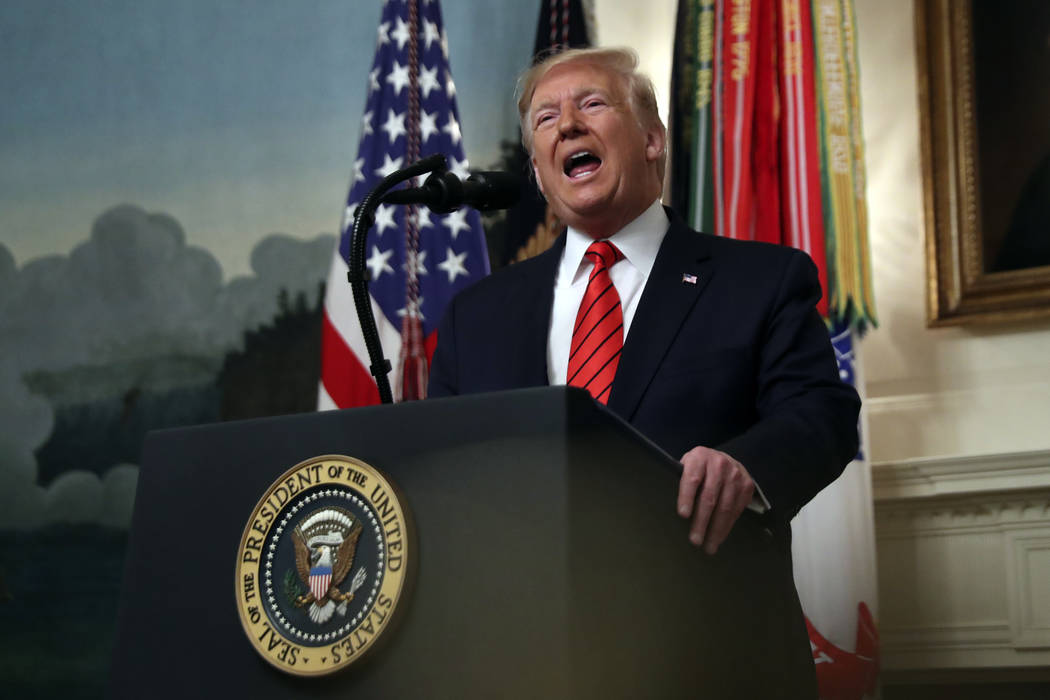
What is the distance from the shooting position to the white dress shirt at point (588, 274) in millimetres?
2084

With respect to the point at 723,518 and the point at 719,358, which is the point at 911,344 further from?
the point at 723,518

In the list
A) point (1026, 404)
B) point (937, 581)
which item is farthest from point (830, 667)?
point (1026, 404)

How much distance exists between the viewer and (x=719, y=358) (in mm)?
1884

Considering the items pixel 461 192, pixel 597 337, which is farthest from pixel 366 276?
pixel 597 337

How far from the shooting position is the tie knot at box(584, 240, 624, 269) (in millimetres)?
2162

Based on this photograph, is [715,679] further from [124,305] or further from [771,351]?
[124,305]

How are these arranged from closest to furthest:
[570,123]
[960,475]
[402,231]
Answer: [570,123], [960,475], [402,231]

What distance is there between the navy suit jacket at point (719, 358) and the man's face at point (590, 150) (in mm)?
170

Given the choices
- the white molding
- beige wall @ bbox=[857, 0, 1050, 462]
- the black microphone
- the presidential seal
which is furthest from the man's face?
beige wall @ bbox=[857, 0, 1050, 462]

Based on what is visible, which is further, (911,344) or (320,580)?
(911,344)

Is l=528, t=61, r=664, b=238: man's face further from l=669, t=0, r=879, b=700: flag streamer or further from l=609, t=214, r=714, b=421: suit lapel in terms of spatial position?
l=669, t=0, r=879, b=700: flag streamer

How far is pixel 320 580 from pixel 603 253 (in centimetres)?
114

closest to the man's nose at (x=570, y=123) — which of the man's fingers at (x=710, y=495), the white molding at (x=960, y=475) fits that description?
the man's fingers at (x=710, y=495)

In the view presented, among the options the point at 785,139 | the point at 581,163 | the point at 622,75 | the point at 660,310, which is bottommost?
the point at 660,310
